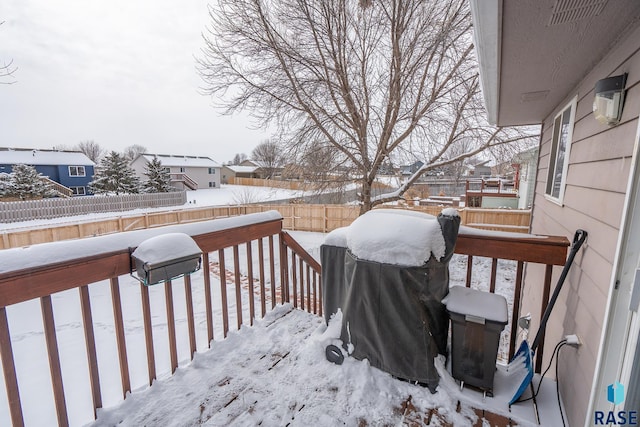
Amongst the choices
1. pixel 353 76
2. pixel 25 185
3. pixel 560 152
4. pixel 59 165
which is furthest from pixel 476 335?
pixel 59 165

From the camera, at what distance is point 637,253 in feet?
3.16

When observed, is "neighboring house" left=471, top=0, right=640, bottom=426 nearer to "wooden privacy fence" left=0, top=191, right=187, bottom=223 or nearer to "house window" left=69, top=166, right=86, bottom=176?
"wooden privacy fence" left=0, top=191, right=187, bottom=223

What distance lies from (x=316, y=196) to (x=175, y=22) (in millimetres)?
5045

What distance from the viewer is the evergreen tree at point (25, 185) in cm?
1459

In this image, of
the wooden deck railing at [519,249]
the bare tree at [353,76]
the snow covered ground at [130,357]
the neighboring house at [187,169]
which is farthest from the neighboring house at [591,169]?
the neighboring house at [187,169]

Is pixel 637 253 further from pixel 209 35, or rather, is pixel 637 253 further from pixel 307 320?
pixel 209 35

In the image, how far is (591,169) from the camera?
1.90 meters

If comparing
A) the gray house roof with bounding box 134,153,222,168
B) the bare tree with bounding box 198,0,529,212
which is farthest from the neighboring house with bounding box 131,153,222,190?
the bare tree with bounding box 198,0,529,212

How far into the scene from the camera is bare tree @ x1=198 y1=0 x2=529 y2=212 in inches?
254

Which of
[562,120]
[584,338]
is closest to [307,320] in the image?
[584,338]

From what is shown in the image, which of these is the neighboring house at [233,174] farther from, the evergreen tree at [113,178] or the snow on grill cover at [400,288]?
the snow on grill cover at [400,288]

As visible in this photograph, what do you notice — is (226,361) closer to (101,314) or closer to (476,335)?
(476,335)

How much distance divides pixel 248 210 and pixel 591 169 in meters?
13.1

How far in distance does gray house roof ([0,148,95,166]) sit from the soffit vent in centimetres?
2576
